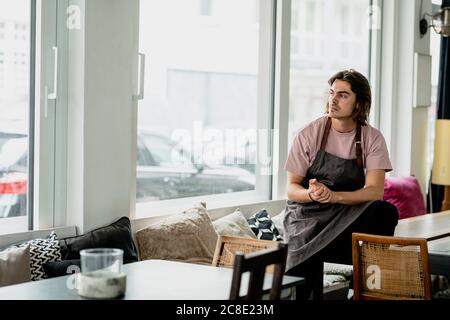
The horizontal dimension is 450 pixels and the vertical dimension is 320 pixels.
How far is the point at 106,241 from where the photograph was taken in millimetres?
3967

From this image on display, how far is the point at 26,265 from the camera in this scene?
139 inches

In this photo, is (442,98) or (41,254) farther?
(442,98)

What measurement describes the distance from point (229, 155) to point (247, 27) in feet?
2.92

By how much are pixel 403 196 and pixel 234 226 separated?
82.8 inches

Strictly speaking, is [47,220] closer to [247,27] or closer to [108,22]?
[108,22]

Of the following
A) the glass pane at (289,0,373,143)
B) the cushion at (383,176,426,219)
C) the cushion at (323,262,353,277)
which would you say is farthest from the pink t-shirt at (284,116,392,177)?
the cushion at (383,176,426,219)

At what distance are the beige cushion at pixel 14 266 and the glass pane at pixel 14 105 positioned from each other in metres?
0.37

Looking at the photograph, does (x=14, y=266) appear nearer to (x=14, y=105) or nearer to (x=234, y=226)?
(x=14, y=105)

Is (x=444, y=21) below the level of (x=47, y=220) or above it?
above

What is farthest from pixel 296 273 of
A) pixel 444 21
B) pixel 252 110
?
pixel 444 21

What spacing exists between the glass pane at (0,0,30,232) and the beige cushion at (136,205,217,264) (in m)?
0.68

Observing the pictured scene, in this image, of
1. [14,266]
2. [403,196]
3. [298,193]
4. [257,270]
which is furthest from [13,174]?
[403,196]

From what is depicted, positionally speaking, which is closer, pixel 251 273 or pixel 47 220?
pixel 251 273

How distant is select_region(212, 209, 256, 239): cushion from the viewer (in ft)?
15.5
